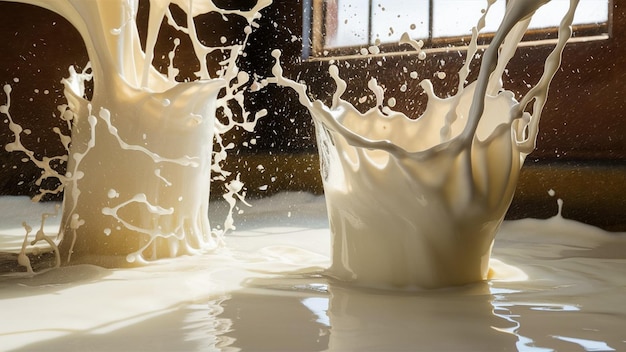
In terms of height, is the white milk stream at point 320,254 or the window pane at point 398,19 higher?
the window pane at point 398,19

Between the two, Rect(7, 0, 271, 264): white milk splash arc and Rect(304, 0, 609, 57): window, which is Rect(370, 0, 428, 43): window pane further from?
Rect(7, 0, 271, 264): white milk splash arc

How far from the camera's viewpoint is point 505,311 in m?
0.72

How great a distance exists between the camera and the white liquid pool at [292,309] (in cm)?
60

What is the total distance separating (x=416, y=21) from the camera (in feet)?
6.22

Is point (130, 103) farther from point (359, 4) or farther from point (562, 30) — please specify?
point (359, 4)

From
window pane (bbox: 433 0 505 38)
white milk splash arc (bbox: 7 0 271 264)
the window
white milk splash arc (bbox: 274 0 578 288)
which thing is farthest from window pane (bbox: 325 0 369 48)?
white milk splash arc (bbox: 274 0 578 288)

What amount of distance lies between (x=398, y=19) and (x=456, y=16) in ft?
0.59

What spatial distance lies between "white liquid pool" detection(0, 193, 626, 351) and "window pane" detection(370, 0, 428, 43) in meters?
0.90

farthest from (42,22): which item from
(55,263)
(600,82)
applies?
(600,82)

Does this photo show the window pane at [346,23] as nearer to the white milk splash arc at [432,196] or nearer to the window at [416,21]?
the window at [416,21]

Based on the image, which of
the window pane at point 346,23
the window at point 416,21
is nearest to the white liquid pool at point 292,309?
the window at point 416,21

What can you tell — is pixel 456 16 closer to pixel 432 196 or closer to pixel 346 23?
pixel 346 23

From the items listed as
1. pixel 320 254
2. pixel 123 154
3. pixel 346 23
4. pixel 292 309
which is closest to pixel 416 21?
pixel 346 23

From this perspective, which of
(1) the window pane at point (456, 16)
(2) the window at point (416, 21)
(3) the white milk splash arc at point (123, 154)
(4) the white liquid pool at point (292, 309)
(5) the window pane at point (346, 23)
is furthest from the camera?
(5) the window pane at point (346, 23)
